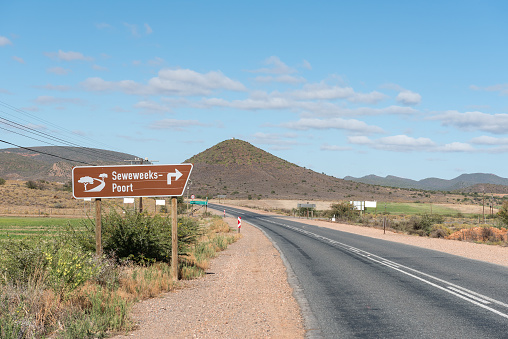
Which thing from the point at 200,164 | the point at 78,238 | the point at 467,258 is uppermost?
the point at 200,164

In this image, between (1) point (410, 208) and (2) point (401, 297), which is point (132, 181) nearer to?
(2) point (401, 297)

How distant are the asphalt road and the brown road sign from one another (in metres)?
4.54

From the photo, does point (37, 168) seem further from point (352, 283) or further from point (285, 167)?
point (352, 283)

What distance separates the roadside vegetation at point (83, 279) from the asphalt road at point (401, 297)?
3.73m

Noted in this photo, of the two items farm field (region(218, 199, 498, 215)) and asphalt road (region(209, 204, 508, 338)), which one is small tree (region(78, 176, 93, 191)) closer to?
asphalt road (region(209, 204, 508, 338))

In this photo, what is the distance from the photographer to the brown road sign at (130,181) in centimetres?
1271

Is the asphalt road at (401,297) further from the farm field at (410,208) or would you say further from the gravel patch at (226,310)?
the farm field at (410,208)

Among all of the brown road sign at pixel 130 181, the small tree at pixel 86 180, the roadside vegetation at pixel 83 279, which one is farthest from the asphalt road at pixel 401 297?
the small tree at pixel 86 180

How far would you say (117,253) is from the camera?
1340 centimetres

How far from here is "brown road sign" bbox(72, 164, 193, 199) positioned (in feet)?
41.7

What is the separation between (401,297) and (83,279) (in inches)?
273

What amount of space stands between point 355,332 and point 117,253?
8.45 meters

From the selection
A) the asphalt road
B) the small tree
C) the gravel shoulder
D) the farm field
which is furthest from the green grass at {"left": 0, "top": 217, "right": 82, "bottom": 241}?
the farm field

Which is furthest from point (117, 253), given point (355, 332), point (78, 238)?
point (355, 332)
